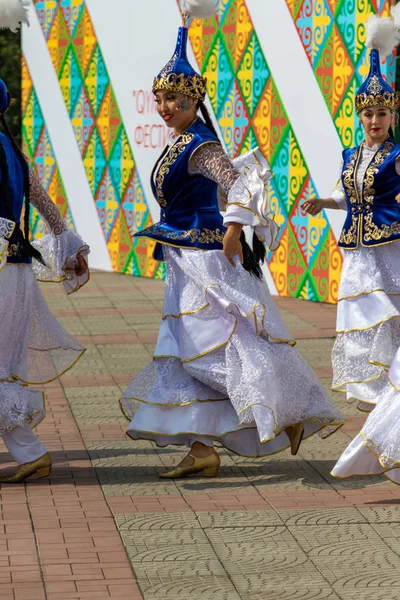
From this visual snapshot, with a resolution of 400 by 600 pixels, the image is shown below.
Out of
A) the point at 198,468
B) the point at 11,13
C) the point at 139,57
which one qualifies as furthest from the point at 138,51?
the point at 198,468

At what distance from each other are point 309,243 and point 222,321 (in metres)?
6.04

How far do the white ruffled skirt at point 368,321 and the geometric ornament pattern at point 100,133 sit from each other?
21.9 ft

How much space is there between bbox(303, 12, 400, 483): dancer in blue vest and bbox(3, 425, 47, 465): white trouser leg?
6.37 feet

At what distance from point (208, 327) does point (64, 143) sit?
9916mm

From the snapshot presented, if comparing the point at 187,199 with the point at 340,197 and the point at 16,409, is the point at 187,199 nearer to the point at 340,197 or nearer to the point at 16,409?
the point at 16,409

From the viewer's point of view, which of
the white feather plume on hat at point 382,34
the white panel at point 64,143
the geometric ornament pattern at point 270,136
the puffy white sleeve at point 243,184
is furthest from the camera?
the white panel at point 64,143

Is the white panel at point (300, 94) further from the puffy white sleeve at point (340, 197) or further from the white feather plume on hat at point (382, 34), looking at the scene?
the white feather plume on hat at point (382, 34)

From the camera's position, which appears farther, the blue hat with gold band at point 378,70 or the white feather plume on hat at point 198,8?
the blue hat with gold band at point 378,70

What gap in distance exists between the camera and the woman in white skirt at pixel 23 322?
5.18 m

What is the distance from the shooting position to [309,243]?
1120 cm

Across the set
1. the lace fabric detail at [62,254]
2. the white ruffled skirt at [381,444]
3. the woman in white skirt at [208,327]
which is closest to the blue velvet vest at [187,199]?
the woman in white skirt at [208,327]

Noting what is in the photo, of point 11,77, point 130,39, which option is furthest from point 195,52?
point 11,77

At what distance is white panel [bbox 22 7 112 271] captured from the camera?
14398mm

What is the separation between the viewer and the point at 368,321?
644 centimetres
